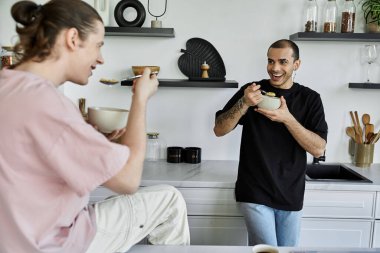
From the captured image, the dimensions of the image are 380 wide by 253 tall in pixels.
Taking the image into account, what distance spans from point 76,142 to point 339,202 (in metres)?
1.92

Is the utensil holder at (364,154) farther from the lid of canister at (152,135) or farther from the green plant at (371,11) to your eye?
the lid of canister at (152,135)

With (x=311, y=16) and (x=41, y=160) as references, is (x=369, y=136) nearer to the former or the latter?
(x=311, y=16)

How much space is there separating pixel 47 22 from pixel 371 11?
7.88 ft

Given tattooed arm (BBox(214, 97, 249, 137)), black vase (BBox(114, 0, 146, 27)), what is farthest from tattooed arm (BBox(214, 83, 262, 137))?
black vase (BBox(114, 0, 146, 27))

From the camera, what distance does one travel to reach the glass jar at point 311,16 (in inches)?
110

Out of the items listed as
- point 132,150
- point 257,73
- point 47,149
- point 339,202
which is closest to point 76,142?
point 47,149

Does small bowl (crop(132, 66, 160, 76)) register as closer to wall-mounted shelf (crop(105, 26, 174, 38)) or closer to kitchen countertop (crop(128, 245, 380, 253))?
wall-mounted shelf (crop(105, 26, 174, 38))

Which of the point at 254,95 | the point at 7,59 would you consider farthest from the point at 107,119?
the point at 7,59

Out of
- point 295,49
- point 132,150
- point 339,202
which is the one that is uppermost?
point 295,49

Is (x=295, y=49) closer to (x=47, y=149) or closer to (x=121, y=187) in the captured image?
(x=121, y=187)

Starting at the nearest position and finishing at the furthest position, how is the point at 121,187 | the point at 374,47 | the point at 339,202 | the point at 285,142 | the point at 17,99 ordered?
the point at 17,99 < the point at 121,187 < the point at 285,142 < the point at 339,202 < the point at 374,47

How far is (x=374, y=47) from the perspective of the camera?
2.83 metres

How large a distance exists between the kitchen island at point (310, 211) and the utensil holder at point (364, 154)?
417mm

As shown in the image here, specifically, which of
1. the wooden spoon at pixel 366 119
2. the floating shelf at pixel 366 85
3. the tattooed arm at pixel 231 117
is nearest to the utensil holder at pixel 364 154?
the wooden spoon at pixel 366 119
